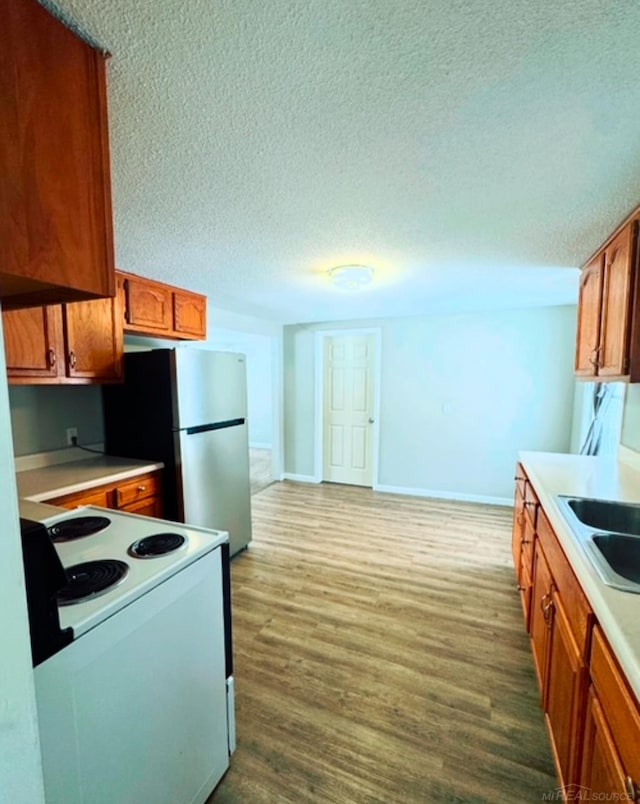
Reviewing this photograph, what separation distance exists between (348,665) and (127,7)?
2507 mm

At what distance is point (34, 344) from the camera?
6.64 feet

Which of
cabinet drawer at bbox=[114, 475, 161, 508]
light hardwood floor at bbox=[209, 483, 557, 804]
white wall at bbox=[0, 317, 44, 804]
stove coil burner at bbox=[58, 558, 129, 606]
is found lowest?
light hardwood floor at bbox=[209, 483, 557, 804]

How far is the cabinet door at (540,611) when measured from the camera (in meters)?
1.49

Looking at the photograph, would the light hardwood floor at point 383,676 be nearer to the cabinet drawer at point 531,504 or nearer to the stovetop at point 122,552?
the cabinet drawer at point 531,504

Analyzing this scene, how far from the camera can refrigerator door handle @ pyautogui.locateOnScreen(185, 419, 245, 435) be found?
8.42ft

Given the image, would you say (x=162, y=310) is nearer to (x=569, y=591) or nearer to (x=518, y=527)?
(x=569, y=591)

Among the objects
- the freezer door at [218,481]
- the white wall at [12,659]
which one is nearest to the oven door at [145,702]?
the white wall at [12,659]

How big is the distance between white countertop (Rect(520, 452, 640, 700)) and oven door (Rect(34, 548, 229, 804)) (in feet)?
3.75

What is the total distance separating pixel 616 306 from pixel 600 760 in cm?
185

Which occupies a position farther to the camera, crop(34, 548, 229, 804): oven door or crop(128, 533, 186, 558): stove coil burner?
crop(128, 533, 186, 558): stove coil burner

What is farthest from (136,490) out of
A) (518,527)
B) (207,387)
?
(518,527)

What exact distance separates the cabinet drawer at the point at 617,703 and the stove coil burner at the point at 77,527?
1.61 meters

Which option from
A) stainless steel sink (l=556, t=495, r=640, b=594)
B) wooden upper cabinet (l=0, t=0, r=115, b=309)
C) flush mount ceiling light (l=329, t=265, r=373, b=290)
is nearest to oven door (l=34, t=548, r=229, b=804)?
wooden upper cabinet (l=0, t=0, r=115, b=309)

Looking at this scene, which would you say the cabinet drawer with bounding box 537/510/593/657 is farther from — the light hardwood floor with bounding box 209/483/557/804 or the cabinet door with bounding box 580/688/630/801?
the light hardwood floor with bounding box 209/483/557/804
